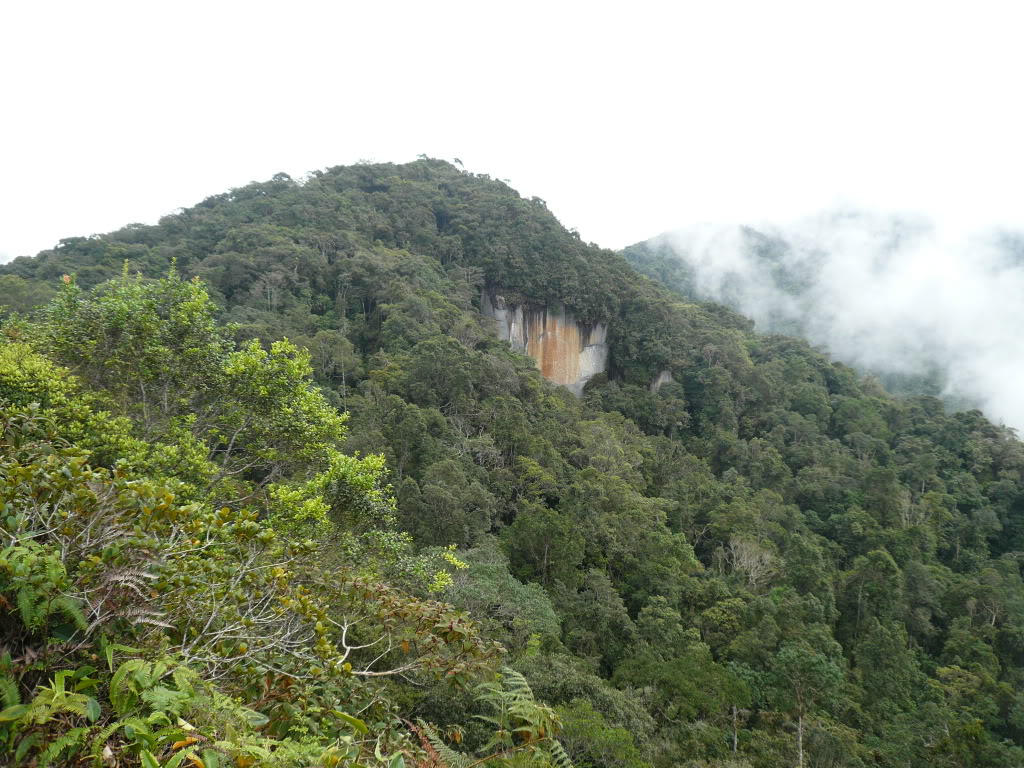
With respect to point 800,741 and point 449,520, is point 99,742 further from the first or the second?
point 800,741

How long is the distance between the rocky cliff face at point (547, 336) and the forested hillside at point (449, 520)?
120 centimetres

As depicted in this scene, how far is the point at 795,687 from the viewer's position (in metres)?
15.6

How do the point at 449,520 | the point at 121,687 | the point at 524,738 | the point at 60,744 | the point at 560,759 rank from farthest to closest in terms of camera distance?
the point at 449,520
the point at 560,759
the point at 524,738
the point at 121,687
the point at 60,744

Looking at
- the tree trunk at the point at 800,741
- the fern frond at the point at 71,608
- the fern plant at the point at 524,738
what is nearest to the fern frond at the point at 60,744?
the fern frond at the point at 71,608

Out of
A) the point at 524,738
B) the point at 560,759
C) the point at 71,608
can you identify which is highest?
the point at 71,608

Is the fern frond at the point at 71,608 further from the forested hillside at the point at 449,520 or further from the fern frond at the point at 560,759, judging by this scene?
the fern frond at the point at 560,759

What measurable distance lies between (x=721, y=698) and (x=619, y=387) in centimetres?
2809

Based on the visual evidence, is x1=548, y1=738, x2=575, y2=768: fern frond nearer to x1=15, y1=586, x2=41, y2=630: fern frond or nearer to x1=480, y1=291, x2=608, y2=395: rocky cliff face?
x1=15, y1=586, x2=41, y2=630: fern frond

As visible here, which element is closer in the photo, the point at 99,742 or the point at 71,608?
the point at 99,742

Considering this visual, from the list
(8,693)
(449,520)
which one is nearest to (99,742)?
(8,693)

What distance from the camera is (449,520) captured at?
16.3m

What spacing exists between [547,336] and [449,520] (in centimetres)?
2496

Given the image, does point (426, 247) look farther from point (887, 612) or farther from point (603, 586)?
point (887, 612)

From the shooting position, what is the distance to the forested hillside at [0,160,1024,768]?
258 cm
